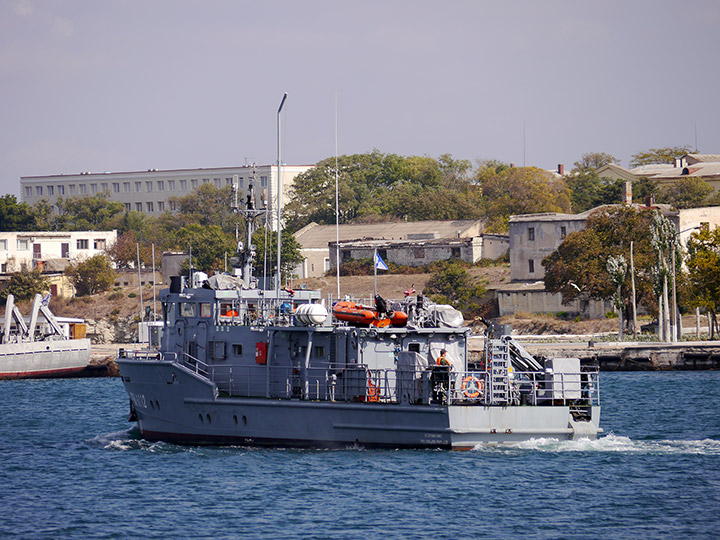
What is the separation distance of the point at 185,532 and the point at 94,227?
107m

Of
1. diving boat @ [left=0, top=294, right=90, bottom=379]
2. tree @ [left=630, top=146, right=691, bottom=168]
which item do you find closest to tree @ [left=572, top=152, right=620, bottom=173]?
tree @ [left=630, top=146, right=691, bottom=168]

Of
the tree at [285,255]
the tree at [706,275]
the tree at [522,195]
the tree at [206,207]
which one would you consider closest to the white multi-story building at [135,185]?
the tree at [206,207]

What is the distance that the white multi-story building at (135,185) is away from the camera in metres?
136

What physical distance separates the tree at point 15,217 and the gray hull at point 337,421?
9403cm

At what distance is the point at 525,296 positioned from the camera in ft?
250

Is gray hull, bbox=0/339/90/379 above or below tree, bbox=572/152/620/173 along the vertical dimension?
below

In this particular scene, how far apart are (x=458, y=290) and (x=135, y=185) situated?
71860 mm

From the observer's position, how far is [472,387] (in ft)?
95.7

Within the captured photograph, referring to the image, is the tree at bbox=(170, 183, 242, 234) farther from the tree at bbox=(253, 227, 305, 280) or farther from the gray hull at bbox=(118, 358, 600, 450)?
the gray hull at bbox=(118, 358, 600, 450)

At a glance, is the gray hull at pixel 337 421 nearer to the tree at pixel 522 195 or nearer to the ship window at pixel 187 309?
the ship window at pixel 187 309

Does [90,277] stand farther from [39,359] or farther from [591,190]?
[591,190]

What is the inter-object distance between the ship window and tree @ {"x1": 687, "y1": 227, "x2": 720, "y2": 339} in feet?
122

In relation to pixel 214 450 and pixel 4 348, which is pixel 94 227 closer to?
pixel 4 348

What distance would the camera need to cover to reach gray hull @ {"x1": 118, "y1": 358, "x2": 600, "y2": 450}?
28.5 m
